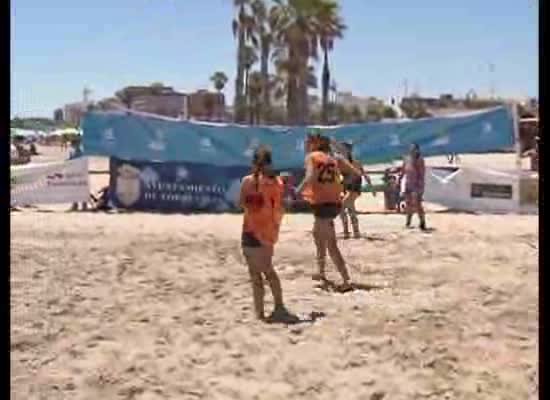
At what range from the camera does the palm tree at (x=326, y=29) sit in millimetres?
50875

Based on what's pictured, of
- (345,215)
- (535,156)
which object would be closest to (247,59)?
(345,215)

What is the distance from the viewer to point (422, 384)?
5.79 metres

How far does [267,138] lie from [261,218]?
506 inches

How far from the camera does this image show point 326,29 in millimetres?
51250

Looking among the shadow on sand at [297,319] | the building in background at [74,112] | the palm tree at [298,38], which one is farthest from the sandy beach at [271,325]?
the palm tree at [298,38]

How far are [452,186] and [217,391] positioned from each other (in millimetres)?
14937

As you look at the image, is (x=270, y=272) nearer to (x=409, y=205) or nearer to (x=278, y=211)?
(x=278, y=211)

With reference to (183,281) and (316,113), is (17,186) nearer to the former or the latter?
(183,281)

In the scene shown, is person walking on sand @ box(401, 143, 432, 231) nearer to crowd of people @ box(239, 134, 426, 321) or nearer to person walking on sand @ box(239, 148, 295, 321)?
crowd of people @ box(239, 134, 426, 321)

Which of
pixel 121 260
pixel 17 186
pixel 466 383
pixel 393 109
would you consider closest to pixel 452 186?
pixel 17 186

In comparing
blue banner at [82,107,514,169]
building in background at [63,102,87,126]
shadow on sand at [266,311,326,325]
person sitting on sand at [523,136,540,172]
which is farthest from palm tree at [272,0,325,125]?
shadow on sand at [266,311,326,325]

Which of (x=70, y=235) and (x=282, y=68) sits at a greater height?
(x=282, y=68)

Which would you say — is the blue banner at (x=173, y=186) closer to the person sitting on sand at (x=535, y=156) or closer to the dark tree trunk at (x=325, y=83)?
the person sitting on sand at (x=535, y=156)
